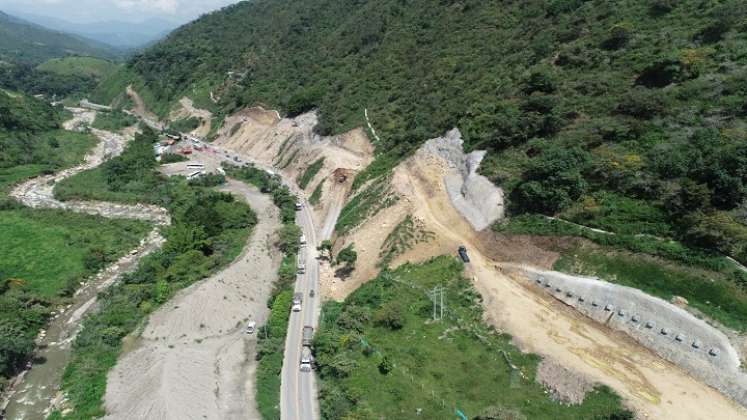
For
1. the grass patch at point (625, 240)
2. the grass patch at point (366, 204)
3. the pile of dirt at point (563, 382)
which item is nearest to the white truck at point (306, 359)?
the pile of dirt at point (563, 382)

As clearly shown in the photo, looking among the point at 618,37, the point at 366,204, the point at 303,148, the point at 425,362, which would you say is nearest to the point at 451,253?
the point at 425,362

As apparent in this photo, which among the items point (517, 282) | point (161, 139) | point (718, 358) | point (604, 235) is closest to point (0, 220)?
point (161, 139)

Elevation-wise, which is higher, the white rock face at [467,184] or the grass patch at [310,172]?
the white rock face at [467,184]

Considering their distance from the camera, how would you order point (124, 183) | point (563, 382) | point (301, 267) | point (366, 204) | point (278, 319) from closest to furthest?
point (563, 382) < point (278, 319) < point (301, 267) < point (366, 204) < point (124, 183)

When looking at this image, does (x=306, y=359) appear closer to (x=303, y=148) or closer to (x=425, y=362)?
(x=425, y=362)

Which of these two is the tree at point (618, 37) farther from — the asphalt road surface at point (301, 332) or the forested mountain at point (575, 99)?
the asphalt road surface at point (301, 332)

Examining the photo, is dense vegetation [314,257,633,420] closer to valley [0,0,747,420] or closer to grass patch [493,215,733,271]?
valley [0,0,747,420]
